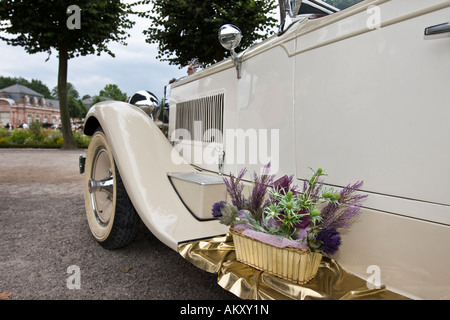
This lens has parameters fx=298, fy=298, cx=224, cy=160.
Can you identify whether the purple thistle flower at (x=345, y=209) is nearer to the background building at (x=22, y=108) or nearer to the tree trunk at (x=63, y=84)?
the tree trunk at (x=63, y=84)

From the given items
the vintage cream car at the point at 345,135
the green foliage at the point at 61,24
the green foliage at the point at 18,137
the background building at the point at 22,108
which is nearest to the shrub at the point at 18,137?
the green foliage at the point at 18,137

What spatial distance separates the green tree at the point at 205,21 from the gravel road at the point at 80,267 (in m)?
7.88

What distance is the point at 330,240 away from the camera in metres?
1.11

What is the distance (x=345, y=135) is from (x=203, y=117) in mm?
1440

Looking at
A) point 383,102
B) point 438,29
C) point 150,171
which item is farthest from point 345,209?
point 150,171

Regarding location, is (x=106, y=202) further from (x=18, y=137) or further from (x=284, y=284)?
(x=18, y=137)

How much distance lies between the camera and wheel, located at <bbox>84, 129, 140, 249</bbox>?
2.04 m

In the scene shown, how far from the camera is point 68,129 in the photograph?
12906 mm

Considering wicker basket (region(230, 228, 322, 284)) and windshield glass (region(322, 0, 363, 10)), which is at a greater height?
windshield glass (region(322, 0, 363, 10))

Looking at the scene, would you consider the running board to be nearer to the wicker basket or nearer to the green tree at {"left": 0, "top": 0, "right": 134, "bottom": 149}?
the wicker basket

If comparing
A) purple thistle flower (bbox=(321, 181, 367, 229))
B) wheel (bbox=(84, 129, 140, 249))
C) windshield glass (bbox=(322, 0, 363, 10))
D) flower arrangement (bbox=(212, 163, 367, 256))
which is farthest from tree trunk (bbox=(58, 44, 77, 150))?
purple thistle flower (bbox=(321, 181, 367, 229))

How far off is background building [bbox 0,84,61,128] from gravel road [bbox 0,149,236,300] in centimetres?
5749

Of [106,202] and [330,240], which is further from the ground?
[330,240]
